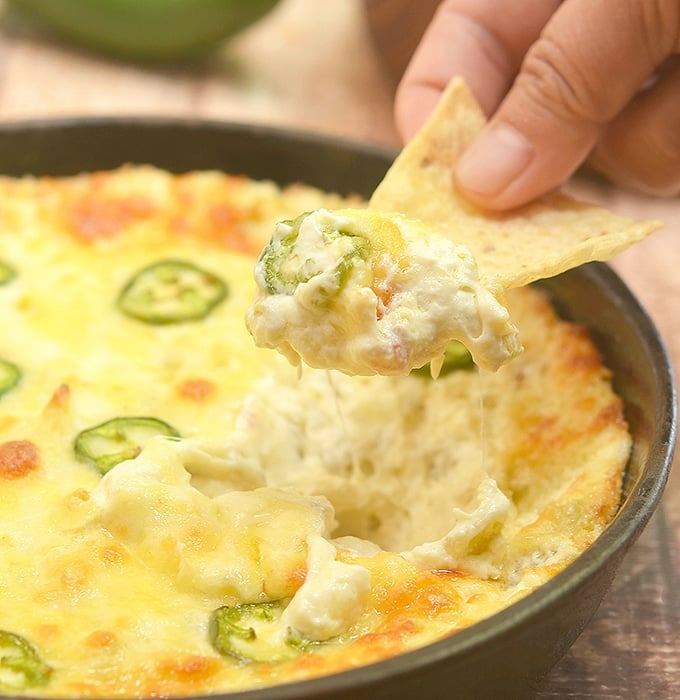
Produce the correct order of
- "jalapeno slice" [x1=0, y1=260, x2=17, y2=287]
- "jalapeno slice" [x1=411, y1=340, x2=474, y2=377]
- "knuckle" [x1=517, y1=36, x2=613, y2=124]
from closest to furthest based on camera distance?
"knuckle" [x1=517, y1=36, x2=613, y2=124] → "jalapeno slice" [x1=411, y1=340, x2=474, y2=377] → "jalapeno slice" [x1=0, y1=260, x2=17, y2=287]

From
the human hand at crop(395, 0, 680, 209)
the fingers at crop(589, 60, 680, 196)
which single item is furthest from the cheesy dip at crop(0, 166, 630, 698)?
the fingers at crop(589, 60, 680, 196)

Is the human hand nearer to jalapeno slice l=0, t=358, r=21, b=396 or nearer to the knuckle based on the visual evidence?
the knuckle

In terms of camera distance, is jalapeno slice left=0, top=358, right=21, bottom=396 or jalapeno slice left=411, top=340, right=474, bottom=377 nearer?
jalapeno slice left=0, top=358, right=21, bottom=396

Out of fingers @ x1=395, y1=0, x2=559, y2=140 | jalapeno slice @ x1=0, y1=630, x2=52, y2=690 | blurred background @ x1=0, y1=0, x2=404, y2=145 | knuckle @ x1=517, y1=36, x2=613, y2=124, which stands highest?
knuckle @ x1=517, y1=36, x2=613, y2=124

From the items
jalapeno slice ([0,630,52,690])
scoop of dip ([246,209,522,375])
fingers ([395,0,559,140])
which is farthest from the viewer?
fingers ([395,0,559,140])

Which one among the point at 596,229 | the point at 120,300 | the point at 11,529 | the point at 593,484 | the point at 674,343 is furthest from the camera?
the point at 674,343

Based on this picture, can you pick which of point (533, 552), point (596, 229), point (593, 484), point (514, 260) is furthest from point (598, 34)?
point (533, 552)

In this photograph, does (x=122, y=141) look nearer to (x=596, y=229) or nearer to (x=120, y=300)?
(x=120, y=300)

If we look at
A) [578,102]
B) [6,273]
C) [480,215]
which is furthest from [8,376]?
[578,102]
